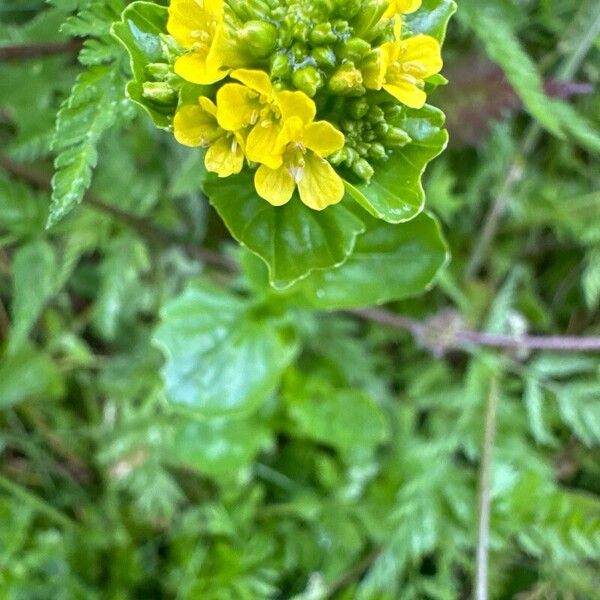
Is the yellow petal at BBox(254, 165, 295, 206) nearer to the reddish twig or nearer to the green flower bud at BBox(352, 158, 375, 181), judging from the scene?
the green flower bud at BBox(352, 158, 375, 181)

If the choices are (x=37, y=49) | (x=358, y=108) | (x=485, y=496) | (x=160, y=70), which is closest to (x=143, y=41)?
(x=160, y=70)

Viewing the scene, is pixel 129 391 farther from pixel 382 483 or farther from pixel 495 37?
pixel 495 37

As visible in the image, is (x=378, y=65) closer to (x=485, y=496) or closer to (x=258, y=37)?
(x=258, y=37)

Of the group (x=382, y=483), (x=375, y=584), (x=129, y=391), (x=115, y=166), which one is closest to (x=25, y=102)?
(x=115, y=166)

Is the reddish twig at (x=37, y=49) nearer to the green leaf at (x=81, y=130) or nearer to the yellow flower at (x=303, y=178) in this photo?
the green leaf at (x=81, y=130)

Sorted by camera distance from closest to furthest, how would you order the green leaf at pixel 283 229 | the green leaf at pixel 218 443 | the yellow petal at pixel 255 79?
the yellow petal at pixel 255 79, the green leaf at pixel 283 229, the green leaf at pixel 218 443

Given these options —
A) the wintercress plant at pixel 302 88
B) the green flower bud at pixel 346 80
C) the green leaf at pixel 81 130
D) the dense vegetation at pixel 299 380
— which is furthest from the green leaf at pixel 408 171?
the dense vegetation at pixel 299 380
